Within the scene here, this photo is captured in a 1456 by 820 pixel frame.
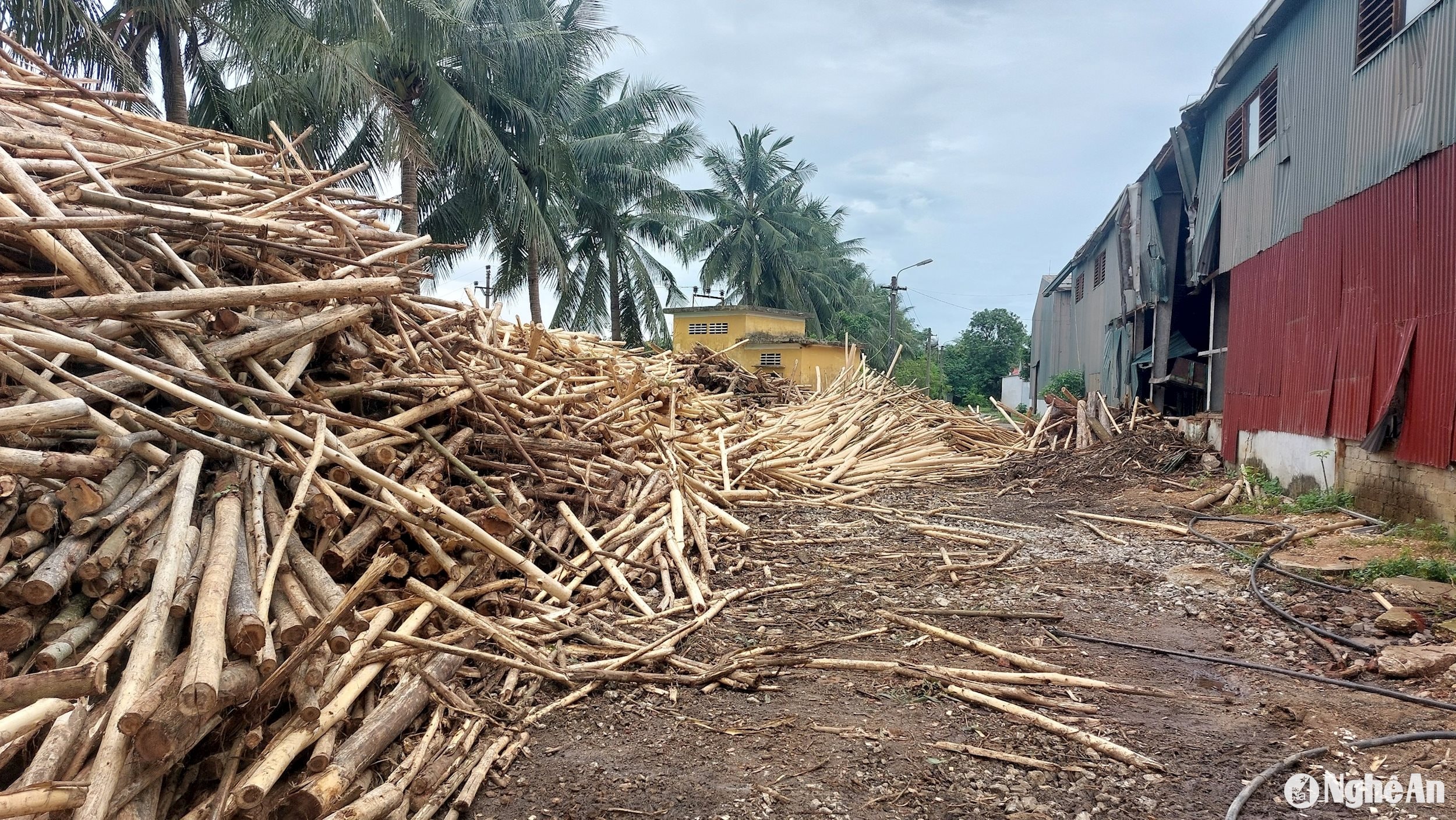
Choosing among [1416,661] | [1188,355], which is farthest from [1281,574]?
[1188,355]

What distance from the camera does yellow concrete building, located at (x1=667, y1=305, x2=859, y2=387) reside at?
2142 centimetres

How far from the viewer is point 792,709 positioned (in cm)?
375

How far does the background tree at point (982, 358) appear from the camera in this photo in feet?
133

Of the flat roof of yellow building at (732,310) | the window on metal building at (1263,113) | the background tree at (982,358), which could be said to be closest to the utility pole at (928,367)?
the background tree at (982,358)

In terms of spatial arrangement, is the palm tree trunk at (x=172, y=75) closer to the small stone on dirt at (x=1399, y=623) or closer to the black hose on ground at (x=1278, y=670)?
the black hose on ground at (x=1278, y=670)

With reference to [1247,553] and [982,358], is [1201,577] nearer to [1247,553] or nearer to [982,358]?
[1247,553]

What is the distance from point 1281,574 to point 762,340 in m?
16.8

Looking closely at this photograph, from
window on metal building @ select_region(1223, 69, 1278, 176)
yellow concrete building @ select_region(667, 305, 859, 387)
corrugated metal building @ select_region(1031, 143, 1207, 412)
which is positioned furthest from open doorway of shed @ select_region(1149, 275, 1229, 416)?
yellow concrete building @ select_region(667, 305, 859, 387)

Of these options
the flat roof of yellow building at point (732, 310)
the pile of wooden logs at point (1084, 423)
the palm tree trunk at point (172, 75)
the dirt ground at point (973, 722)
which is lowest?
the dirt ground at point (973, 722)

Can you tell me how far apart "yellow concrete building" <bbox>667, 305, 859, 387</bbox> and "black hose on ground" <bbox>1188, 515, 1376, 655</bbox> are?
11.5 meters

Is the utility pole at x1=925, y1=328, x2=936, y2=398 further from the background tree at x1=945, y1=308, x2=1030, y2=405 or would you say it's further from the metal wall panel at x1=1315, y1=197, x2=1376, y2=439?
the metal wall panel at x1=1315, y1=197, x2=1376, y2=439

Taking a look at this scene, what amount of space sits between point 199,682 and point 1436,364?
28.6 feet

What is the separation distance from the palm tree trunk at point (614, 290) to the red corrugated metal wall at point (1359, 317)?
17529 mm

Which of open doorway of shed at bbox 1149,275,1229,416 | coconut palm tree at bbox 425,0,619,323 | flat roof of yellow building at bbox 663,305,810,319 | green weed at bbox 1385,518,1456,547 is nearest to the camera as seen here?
green weed at bbox 1385,518,1456,547
